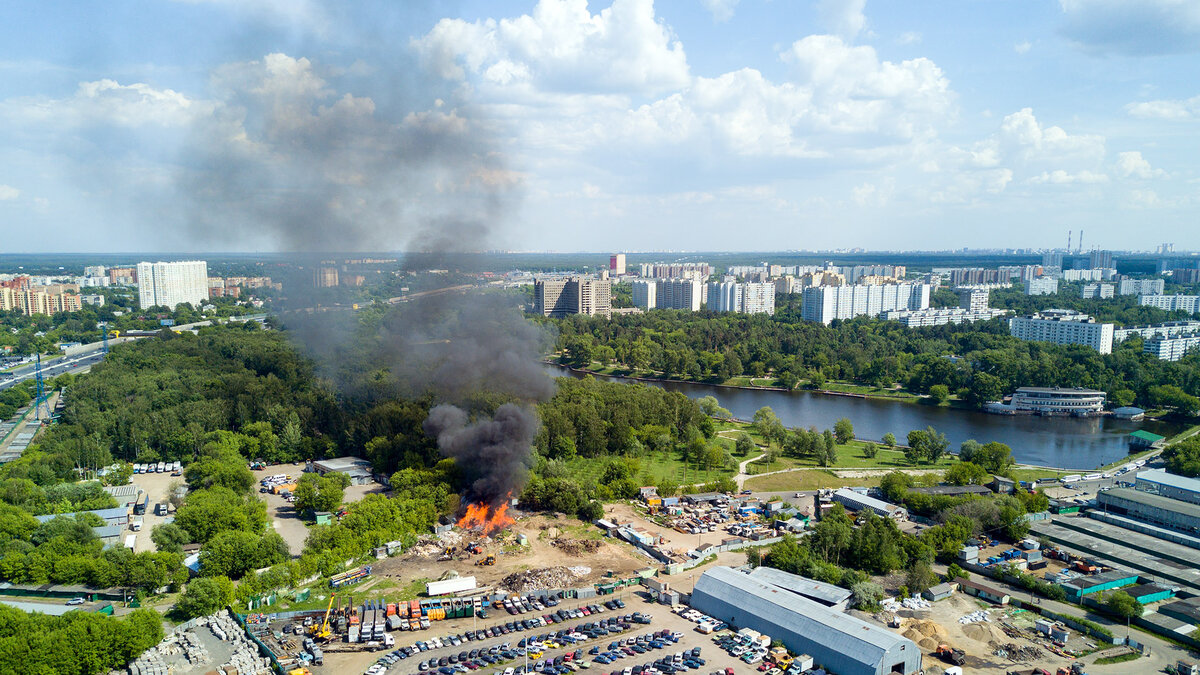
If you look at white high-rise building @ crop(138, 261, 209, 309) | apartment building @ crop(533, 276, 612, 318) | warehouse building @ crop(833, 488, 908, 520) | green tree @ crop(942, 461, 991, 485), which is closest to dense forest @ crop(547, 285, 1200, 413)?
apartment building @ crop(533, 276, 612, 318)

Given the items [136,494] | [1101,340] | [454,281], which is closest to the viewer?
[136,494]

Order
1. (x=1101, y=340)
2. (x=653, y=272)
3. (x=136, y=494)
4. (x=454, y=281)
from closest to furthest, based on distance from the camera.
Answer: (x=136, y=494), (x=454, y=281), (x=1101, y=340), (x=653, y=272)

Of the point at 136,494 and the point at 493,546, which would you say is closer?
the point at 493,546

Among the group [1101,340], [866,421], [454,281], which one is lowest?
[866,421]

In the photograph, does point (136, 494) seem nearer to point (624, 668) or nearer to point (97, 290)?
point (624, 668)

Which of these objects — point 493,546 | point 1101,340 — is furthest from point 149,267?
point 1101,340

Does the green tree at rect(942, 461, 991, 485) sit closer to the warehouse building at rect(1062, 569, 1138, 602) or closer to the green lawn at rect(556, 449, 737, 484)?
the warehouse building at rect(1062, 569, 1138, 602)
